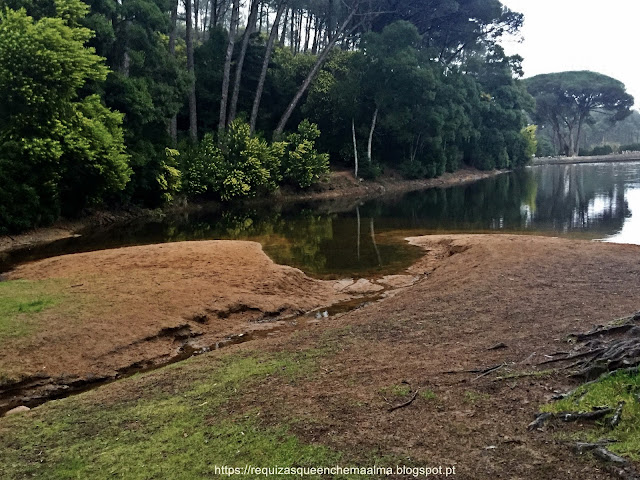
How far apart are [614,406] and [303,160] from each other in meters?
34.8

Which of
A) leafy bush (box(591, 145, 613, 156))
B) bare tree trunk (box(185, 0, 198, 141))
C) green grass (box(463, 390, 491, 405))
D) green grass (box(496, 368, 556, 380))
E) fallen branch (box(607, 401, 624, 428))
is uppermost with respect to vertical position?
bare tree trunk (box(185, 0, 198, 141))

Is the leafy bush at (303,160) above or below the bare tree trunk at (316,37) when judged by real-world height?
below

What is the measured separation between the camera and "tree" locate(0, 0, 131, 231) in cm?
1842

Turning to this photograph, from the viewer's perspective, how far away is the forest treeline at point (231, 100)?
1939 centimetres

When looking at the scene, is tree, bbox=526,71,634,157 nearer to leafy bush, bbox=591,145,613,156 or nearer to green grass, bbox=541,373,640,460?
leafy bush, bbox=591,145,613,156

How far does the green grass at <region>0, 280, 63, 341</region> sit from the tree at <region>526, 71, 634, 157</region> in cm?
8265

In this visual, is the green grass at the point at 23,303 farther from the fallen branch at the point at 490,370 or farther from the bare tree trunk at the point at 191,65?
the bare tree trunk at the point at 191,65

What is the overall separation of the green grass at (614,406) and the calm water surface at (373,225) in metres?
10.3

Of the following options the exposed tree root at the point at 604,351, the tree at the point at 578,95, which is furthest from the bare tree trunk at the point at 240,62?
the tree at the point at 578,95

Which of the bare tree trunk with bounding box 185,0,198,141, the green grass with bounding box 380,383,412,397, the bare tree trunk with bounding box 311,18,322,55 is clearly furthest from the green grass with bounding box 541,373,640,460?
the bare tree trunk with bounding box 311,18,322,55

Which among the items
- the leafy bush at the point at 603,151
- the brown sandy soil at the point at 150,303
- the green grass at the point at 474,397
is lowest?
the brown sandy soil at the point at 150,303

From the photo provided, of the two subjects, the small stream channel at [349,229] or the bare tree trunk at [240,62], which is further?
the bare tree trunk at [240,62]

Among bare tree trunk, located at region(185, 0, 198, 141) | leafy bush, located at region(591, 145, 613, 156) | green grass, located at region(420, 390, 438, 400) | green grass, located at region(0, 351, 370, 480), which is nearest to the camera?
green grass, located at region(0, 351, 370, 480)

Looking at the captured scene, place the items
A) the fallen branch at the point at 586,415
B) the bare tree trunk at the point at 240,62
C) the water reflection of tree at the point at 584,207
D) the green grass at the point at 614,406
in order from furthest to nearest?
1. the bare tree trunk at the point at 240,62
2. the water reflection of tree at the point at 584,207
3. the fallen branch at the point at 586,415
4. the green grass at the point at 614,406
